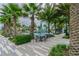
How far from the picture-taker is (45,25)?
9.51 feet

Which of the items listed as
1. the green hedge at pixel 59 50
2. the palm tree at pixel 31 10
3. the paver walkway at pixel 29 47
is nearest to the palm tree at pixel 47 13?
the palm tree at pixel 31 10

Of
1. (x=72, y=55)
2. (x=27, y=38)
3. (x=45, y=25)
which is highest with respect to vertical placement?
(x=45, y=25)

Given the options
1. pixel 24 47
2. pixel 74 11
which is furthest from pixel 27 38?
pixel 74 11

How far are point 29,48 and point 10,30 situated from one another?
365 millimetres

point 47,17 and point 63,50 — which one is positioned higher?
point 47,17

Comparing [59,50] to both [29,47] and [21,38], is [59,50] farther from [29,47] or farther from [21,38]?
[21,38]

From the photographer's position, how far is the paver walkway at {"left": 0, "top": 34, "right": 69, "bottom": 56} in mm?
2906

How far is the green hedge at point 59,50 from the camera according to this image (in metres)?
2.84

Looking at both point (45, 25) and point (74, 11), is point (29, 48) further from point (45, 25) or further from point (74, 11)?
point (74, 11)

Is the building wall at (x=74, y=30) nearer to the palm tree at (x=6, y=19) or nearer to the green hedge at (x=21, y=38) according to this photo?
the green hedge at (x=21, y=38)

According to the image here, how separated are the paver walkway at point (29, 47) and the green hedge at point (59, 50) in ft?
0.18

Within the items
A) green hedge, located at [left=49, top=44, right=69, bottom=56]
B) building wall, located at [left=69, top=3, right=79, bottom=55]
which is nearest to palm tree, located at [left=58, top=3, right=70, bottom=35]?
building wall, located at [left=69, top=3, right=79, bottom=55]

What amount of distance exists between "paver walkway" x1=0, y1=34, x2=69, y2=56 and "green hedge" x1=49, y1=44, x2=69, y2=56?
0.05 metres

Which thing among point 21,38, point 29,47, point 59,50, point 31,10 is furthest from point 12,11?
point 59,50
